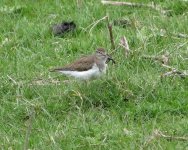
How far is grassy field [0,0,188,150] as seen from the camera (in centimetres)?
746

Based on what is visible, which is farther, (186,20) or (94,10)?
(94,10)

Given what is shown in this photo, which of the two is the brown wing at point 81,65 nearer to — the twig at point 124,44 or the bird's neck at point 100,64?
the bird's neck at point 100,64

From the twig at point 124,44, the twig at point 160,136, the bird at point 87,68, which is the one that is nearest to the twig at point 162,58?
the twig at point 124,44

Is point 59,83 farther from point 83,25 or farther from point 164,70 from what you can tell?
point 83,25

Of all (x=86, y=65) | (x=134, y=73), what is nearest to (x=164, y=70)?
(x=134, y=73)

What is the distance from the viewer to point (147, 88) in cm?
834

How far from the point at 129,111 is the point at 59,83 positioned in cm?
112

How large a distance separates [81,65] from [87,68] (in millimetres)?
82

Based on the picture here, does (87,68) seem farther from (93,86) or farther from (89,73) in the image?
(93,86)

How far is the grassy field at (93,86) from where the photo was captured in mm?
7465

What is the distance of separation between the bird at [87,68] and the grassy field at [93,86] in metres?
0.09

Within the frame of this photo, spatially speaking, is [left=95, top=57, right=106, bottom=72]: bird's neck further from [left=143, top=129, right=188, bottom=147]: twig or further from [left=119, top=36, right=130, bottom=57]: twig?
[left=143, top=129, right=188, bottom=147]: twig

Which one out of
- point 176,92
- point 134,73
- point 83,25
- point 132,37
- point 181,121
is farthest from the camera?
point 83,25

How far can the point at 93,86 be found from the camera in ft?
27.6
